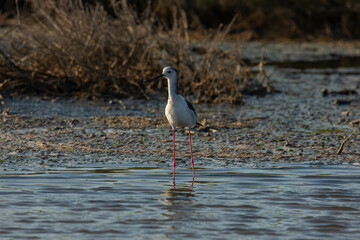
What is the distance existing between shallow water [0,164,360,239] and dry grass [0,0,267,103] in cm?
470

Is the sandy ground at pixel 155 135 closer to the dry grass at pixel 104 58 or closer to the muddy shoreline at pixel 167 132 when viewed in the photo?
the muddy shoreline at pixel 167 132

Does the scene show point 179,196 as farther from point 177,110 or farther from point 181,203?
point 177,110

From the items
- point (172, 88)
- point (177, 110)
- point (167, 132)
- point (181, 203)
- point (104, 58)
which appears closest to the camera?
point (181, 203)

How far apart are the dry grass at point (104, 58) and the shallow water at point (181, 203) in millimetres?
4702

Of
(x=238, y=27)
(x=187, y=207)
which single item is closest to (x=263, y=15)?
(x=238, y=27)

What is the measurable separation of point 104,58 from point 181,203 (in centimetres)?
618

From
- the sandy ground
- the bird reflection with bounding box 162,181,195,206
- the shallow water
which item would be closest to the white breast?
the sandy ground

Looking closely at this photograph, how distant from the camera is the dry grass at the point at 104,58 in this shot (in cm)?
1210

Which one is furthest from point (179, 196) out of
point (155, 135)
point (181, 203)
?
point (155, 135)

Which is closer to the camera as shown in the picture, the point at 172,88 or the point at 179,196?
the point at 179,196

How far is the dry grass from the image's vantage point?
12.1m

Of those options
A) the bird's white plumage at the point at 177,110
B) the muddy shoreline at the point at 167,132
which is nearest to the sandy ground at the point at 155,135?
the muddy shoreline at the point at 167,132

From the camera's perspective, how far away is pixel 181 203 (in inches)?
252

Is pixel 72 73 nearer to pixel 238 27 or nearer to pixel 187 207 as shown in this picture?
pixel 187 207
